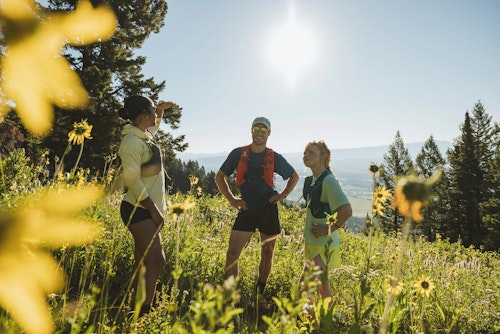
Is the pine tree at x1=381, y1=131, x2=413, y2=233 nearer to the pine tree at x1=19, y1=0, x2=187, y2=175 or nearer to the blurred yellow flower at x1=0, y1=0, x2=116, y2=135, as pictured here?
the pine tree at x1=19, y1=0, x2=187, y2=175

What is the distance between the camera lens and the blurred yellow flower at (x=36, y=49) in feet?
A: 1.26

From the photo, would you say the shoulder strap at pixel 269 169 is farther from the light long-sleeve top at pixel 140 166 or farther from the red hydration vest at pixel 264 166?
the light long-sleeve top at pixel 140 166

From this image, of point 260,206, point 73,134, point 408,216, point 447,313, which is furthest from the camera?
point 260,206

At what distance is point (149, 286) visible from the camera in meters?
2.96

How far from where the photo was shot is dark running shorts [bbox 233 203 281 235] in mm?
4441

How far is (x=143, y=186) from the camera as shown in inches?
115

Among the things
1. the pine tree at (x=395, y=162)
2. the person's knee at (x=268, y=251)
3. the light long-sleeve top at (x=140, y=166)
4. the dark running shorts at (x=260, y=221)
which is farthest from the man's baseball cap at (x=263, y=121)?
the pine tree at (x=395, y=162)

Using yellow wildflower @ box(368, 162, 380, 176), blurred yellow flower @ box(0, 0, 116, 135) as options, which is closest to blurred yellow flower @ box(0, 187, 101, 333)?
blurred yellow flower @ box(0, 0, 116, 135)

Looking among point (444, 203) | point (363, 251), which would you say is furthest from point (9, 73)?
point (444, 203)

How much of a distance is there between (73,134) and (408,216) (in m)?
2.74

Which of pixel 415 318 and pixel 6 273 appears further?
pixel 415 318

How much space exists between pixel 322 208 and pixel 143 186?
194 cm

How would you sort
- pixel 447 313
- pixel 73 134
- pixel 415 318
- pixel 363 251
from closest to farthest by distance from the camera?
1. pixel 73 134
2. pixel 415 318
3. pixel 447 313
4. pixel 363 251

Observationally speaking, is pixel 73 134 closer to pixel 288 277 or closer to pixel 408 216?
pixel 408 216
